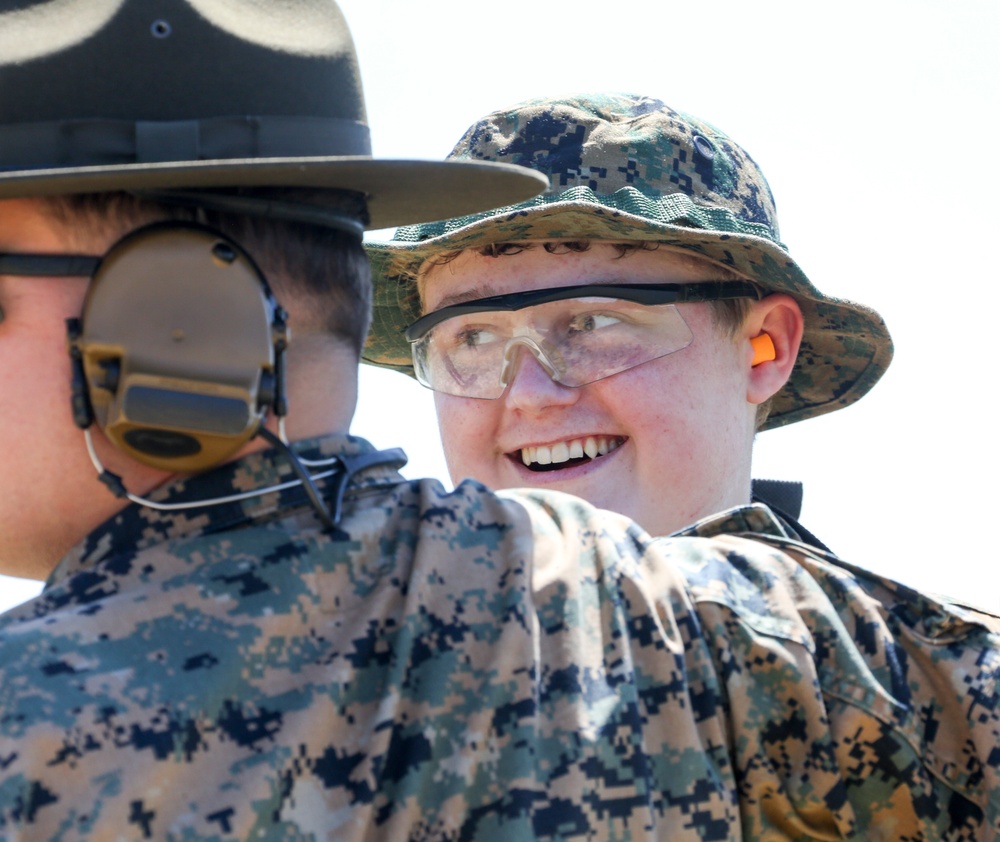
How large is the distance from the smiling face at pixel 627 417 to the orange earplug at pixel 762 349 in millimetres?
29

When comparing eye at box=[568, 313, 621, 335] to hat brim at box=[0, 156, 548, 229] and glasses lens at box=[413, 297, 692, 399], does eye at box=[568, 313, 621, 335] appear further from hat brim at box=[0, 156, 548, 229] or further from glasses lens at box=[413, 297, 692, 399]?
hat brim at box=[0, 156, 548, 229]

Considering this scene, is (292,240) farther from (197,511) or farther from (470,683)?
(470,683)

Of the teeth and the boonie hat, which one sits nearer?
the boonie hat

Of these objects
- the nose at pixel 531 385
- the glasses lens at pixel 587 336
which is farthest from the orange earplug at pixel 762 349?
the nose at pixel 531 385

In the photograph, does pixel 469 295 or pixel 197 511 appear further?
pixel 469 295

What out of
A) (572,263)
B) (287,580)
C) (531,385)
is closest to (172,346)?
(287,580)

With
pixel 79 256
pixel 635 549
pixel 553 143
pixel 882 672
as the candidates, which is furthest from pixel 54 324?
pixel 553 143

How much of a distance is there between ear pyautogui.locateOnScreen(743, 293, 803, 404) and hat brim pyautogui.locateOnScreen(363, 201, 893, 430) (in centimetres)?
5

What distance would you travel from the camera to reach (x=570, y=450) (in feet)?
12.8

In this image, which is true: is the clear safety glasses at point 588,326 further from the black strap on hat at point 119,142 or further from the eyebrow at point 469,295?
the black strap on hat at point 119,142

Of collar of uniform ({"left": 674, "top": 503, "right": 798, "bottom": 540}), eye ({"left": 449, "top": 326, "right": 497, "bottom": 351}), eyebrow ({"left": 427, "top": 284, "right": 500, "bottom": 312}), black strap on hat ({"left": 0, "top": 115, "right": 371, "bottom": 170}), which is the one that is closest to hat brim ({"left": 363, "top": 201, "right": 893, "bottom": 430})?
eyebrow ({"left": 427, "top": 284, "right": 500, "bottom": 312})

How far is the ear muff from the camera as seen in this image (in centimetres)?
190

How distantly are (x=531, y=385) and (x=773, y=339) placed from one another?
28.9 inches

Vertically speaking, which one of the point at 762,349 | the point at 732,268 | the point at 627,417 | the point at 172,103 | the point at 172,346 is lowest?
the point at 627,417
